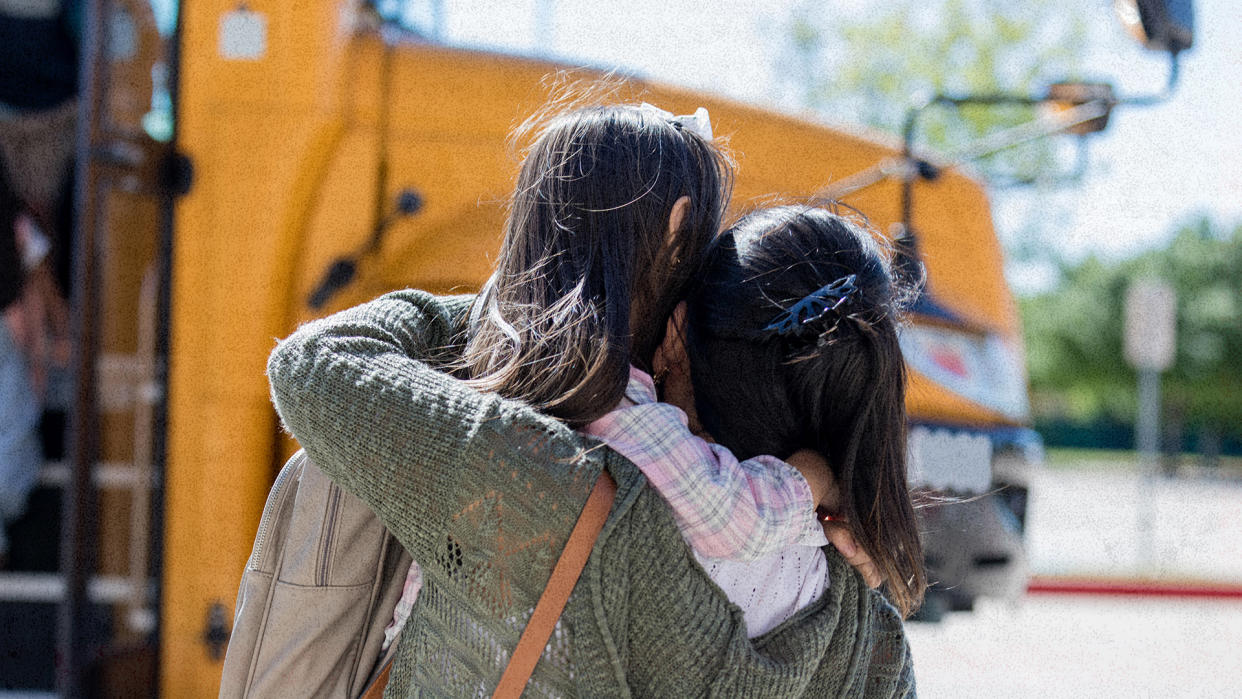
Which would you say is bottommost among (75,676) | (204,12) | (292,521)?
(75,676)

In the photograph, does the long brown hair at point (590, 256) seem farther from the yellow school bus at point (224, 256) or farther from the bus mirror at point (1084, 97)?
the bus mirror at point (1084, 97)

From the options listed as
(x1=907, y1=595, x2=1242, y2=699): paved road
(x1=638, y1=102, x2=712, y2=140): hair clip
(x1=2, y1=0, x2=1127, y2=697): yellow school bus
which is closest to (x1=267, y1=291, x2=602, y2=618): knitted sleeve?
(x1=638, y1=102, x2=712, y2=140): hair clip

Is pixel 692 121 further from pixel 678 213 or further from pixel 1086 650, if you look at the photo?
pixel 1086 650

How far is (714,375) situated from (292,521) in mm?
496

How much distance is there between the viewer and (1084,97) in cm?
254

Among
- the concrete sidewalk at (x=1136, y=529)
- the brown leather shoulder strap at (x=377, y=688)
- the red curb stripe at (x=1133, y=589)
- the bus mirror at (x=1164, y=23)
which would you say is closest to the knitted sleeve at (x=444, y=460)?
the brown leather shoulder strap at (x=377, y=688)

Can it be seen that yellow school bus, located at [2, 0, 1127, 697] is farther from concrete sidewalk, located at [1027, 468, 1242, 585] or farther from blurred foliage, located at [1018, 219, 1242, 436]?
blurred foliage, located at [1018, 219, 1242, 436]

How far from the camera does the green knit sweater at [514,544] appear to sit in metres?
1.00

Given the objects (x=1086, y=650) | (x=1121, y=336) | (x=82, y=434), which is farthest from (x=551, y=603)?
(x=1121, y=336)

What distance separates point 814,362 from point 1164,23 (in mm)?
1720

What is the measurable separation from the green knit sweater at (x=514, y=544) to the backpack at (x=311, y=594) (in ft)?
0.35

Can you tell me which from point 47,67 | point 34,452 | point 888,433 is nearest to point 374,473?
point 888,433

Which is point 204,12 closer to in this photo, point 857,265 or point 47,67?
point 47,67

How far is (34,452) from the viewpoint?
10.5 feet
